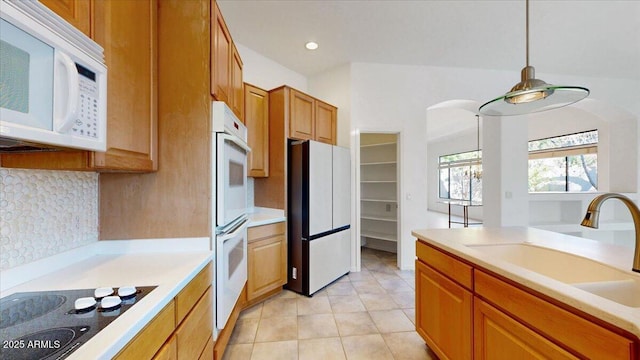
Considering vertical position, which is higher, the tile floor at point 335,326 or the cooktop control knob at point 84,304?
the cooktop control knob at point 84,304

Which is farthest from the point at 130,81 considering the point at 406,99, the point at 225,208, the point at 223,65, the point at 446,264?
the point at 406,99

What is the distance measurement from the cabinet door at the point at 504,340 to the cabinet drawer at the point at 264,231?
1.82 metres

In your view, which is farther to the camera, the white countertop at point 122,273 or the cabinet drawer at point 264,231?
the cabinet drawer at point 264,231

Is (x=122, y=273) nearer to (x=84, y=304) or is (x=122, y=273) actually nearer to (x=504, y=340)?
(x=84, y=304)

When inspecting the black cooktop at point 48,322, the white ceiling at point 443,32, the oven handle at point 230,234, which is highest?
the white ceiling at point 443,32

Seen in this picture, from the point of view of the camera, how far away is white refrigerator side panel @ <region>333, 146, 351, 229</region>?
10.0ft

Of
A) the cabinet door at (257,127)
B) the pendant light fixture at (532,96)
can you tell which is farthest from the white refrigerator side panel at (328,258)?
the pendant light fixture at (532,96)

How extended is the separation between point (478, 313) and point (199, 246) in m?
1.58

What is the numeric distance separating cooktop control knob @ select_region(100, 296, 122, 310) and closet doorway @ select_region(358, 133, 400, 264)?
3.78m

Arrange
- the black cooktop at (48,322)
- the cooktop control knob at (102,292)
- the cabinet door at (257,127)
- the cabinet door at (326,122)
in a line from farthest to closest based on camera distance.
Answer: the cabinet door at (326,122), the cabinet door at (257,127), the cooktop control knob at (102,292), the black cooktop at (48,322)

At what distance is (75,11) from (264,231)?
1.99m

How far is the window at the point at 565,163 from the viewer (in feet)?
14.7

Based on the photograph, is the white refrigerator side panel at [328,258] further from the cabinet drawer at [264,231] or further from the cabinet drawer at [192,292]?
the cabinet drawer at [192,292]

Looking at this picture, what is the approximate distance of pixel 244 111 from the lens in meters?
2.55
